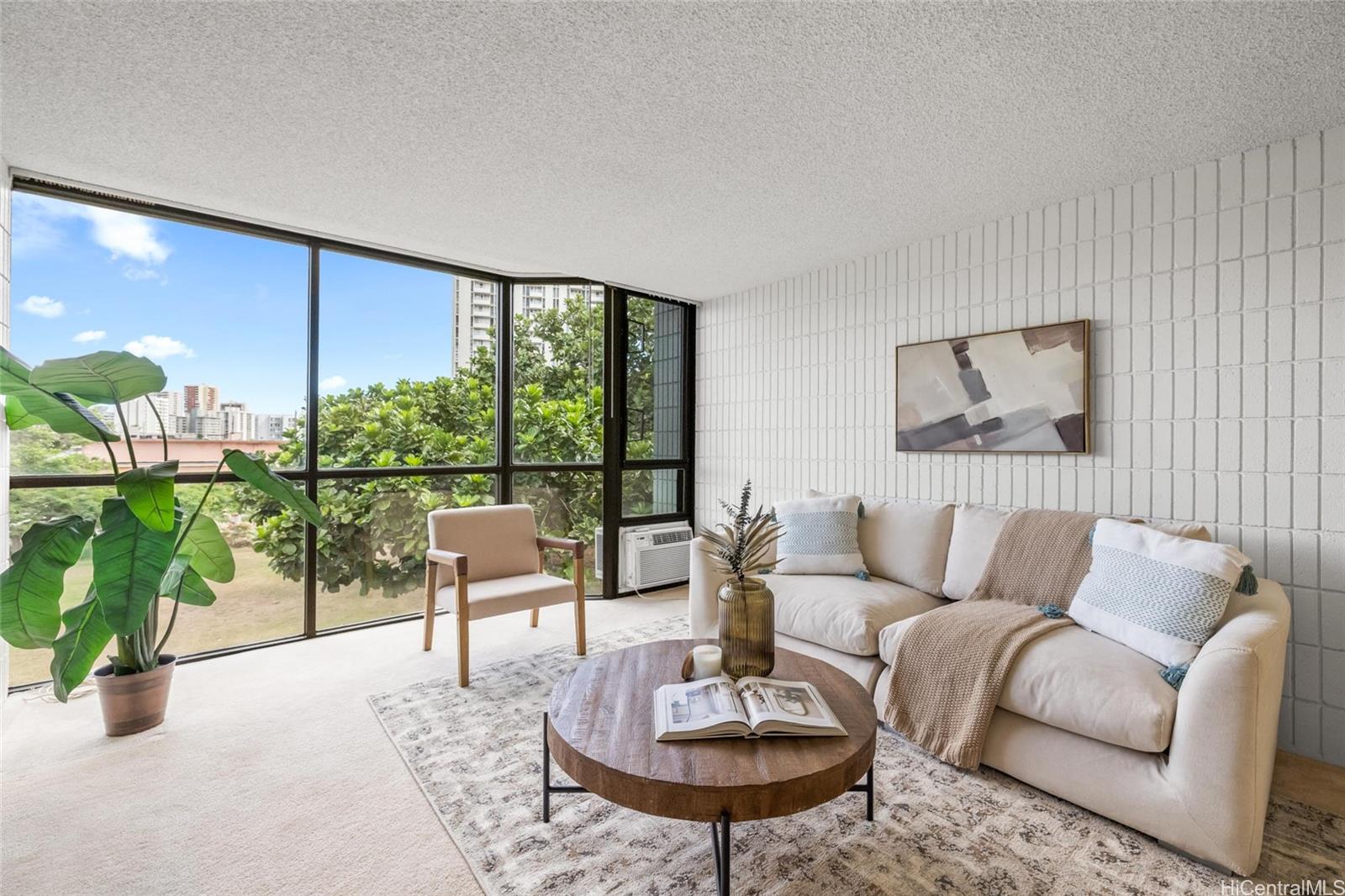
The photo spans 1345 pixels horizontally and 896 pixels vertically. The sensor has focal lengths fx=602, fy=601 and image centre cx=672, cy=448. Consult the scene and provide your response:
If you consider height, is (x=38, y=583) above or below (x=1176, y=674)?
above

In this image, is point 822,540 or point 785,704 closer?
point 785,704

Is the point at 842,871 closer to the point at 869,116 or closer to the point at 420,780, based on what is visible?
the point at 420,780

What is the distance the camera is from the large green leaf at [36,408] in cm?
214

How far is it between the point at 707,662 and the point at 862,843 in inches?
25.5

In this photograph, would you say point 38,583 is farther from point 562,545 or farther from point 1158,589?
point 1158,589

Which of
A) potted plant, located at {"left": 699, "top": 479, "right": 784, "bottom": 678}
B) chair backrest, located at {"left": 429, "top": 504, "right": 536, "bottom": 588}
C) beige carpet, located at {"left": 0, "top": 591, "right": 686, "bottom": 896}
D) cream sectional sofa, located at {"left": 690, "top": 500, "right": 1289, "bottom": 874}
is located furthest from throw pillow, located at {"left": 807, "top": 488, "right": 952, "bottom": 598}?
beige carpet, located at {"left": 0, "top": 591, "right": 686, "bottom": 896}

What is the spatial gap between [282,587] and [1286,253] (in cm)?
503

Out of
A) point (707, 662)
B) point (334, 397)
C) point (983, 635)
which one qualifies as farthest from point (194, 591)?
point (983, 635)

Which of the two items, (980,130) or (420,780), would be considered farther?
(980,130)

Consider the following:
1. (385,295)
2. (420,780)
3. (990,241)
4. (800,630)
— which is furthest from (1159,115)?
(385,295)

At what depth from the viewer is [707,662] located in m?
1.87

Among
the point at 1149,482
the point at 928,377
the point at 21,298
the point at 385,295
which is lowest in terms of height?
the point at 1149,482

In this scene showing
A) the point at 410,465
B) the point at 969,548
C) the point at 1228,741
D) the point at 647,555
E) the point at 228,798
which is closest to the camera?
the point at 1228,741

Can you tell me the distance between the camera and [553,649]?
10.9 feet
